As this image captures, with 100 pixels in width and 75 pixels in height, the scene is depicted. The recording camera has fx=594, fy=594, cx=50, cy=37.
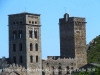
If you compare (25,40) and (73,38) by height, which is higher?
(73,38)

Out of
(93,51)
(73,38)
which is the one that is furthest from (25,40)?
(93,51)

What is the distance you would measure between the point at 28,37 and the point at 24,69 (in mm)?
5052

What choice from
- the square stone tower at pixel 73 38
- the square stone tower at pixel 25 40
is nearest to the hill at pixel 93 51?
the square stone tower at pixel 73 38

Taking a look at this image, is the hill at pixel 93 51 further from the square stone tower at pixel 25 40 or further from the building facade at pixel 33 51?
the square stone tower at pixel 25 40


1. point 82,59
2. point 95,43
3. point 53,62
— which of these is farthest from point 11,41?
point 95,43

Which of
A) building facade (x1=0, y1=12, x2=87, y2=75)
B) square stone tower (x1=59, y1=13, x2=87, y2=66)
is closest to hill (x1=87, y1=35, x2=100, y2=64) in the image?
square stone tower (x1=59, y1=13, x2=87, y2=66)

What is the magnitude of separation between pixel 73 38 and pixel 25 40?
36.4ft

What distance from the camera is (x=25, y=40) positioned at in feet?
288

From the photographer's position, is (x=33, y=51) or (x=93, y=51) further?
(x=93, y=51)

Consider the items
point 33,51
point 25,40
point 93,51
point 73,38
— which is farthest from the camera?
point 93,51

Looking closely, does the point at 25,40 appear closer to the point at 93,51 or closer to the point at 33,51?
the point at 33,51

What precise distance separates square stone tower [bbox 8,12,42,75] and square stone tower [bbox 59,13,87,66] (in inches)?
305

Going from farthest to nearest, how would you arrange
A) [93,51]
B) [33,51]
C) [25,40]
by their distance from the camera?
[93,51] → [33,51] → [25,40]

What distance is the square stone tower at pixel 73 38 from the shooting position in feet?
315
